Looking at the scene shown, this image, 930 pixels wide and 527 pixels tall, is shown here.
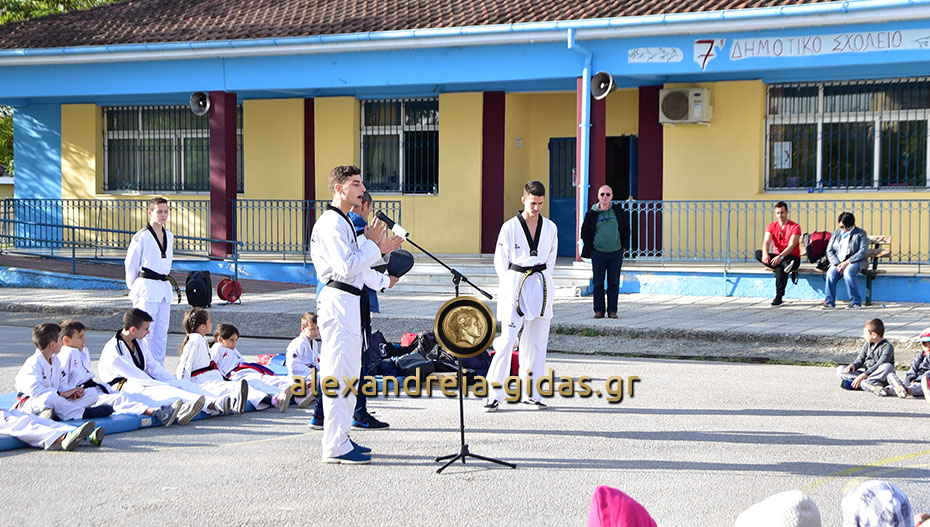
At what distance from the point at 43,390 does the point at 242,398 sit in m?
1.46

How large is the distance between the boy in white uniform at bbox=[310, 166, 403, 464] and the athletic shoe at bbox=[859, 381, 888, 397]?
195 inches

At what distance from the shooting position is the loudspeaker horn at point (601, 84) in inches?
666

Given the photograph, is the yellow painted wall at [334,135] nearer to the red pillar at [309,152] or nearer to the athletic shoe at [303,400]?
the red pillar at [309,152]

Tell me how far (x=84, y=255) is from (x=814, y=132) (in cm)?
1359

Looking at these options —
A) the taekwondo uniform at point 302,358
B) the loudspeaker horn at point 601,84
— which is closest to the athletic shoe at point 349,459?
the taekwondo uniform at point 302,358

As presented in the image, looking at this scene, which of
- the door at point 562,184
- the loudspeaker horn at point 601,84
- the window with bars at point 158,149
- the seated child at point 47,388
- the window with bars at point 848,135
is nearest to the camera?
the seated child at point 47,388

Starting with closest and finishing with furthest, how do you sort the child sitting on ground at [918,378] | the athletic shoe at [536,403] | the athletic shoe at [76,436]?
the athletic shoe at [76,436], the athletic shoe at [536,403], the child sitting on ground at [918,378]

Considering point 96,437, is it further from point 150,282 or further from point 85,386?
point 150,282

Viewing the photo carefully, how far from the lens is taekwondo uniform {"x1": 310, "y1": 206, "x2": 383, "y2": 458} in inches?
276

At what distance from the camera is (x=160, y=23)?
20.9 metres

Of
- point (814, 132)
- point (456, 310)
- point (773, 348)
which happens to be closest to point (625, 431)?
point (456, 310)

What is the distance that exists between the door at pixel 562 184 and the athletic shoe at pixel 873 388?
414 inches

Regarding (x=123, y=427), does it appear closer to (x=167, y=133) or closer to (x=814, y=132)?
(x=814, y=132)

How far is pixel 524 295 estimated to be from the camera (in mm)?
8938
